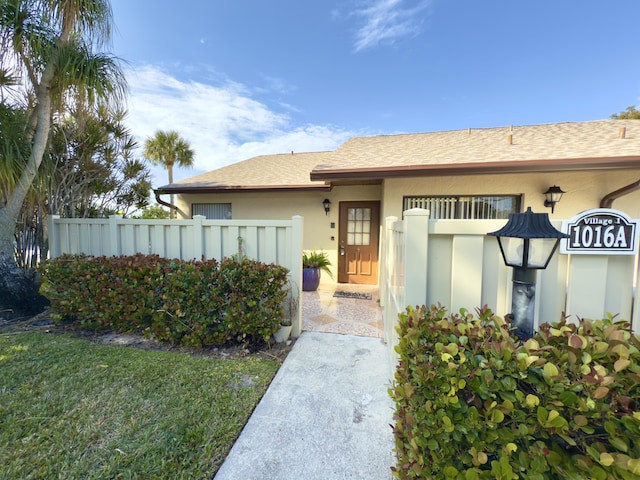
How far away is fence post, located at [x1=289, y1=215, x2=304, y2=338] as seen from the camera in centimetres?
371

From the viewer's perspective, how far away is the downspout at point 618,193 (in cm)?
478

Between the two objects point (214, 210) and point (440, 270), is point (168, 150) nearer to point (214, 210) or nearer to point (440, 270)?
point (214, 210)

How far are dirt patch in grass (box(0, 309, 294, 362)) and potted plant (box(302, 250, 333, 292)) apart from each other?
2992 millimetres

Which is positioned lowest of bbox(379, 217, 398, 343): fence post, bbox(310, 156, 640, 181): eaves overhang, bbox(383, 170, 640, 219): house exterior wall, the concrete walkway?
the concrete walkway

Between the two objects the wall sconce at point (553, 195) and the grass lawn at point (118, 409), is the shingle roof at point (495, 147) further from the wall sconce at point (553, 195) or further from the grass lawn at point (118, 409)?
the grass lawn at point (118, 409)

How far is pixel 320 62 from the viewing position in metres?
8.17

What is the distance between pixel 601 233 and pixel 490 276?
0.62 metres

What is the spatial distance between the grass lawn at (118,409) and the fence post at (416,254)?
1.82m

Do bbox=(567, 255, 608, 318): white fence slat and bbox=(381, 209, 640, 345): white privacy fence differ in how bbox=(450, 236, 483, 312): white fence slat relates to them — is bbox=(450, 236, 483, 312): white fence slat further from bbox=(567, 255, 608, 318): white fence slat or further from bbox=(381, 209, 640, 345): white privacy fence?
bbox=(567, 255, 608, 318): white fence slat

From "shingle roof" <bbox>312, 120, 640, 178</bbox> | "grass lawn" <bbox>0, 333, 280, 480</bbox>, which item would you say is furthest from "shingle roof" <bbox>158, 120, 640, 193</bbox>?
"grass lawn" <bbox>0, 333, 280, 480</bbox>

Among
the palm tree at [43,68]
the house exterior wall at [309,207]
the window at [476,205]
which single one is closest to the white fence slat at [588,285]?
the window at [476,205]

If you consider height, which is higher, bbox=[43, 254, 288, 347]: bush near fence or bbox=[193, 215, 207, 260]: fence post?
bbox=[193, 215, 207, 260]: fence post

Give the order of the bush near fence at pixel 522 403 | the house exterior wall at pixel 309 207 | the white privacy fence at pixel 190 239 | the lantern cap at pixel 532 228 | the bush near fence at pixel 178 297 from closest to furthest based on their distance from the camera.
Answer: the bush near fence at pixel 522 403, the lantern cap at pixel 532 228, the bush near fence at pixel 178 297, the white privacy fence at pixel 190 239, the house exterior wall at pixel 309 207

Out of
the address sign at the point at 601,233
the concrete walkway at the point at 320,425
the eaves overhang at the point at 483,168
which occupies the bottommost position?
the concrete walkway at the point at 320,425
